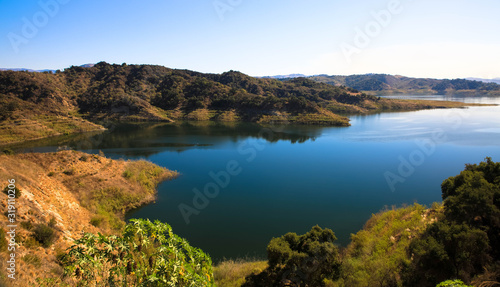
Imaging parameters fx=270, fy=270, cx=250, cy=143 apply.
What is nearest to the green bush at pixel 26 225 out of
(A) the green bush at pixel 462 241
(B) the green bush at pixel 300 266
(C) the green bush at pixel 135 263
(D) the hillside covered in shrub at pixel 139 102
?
(C) the green bush at pixel 135 263

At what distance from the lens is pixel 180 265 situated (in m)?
5.14

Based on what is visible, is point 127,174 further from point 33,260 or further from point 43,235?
point 33,260

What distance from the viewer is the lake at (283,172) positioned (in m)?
19.5

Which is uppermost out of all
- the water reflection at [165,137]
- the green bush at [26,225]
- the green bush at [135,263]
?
the green bush at [135,263]

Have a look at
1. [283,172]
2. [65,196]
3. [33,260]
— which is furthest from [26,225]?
[283,172]

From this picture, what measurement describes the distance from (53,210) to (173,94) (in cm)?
7673

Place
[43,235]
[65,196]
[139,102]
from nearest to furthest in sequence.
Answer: [43,235]
[65,196]
[139,102]

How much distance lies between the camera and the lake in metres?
19.5

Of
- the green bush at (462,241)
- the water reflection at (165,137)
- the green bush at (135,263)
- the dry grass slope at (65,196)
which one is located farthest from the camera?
the water reflection at (165,137)

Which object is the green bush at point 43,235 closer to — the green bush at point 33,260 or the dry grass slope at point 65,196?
the dry grass slope at point 65,196

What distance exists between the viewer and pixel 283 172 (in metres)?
31.8

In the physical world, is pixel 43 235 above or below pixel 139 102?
below

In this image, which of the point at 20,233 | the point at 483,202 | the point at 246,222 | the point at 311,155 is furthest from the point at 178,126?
the point at 483,202

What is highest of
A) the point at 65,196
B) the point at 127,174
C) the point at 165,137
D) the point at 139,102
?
the point at 139,102
